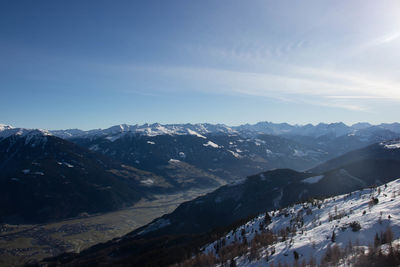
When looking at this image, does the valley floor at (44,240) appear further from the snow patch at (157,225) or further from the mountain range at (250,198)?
the snow patch at (157,225)

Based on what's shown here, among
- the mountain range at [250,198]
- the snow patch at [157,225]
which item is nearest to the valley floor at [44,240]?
the mountain range at [250,198]

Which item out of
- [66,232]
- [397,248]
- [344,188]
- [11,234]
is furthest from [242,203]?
[11,234]

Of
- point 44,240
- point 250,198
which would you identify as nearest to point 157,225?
point 250,198

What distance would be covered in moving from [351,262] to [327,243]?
11.5ft

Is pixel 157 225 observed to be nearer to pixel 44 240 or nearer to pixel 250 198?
pixel 250 198

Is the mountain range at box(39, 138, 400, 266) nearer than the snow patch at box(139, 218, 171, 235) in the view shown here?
Yes

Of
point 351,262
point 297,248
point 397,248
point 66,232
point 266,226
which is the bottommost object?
point 66,232

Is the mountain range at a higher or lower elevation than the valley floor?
higher

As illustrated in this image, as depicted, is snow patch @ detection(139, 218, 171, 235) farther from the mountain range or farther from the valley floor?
the valley floor

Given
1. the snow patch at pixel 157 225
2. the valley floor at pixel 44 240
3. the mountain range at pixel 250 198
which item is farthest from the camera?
the valley floor at pixel 44 240

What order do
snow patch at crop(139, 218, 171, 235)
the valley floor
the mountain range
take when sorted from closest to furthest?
the mountain range < snow patch at crop(139, 218, 171, 235) < the valley floor

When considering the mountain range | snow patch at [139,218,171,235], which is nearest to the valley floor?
the mountain range

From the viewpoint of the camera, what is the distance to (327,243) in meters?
13.7

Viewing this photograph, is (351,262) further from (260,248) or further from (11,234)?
(11,234)
